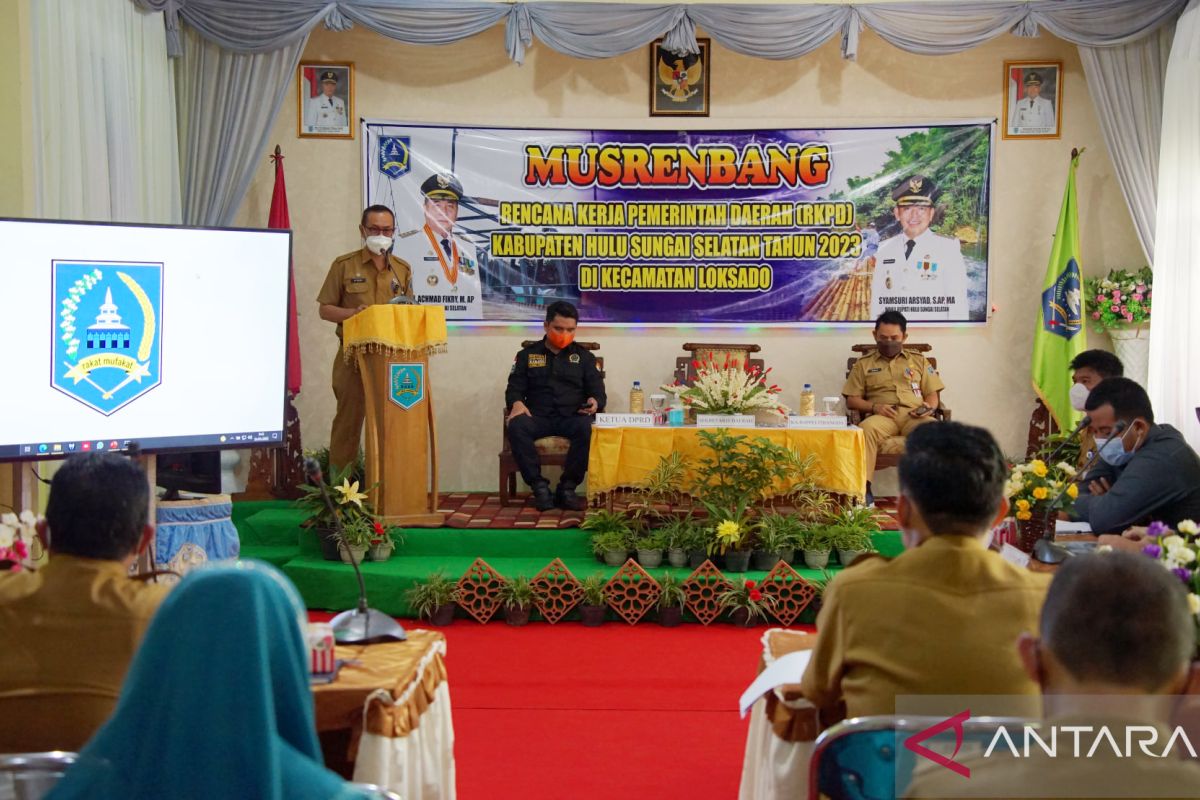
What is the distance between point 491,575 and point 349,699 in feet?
10.9

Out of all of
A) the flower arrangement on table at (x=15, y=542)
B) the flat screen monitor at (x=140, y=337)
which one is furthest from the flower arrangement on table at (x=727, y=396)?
the flower arrangement on table at (x=15, y=542)

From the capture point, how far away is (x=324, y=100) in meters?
8.00

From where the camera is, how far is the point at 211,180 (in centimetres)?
754

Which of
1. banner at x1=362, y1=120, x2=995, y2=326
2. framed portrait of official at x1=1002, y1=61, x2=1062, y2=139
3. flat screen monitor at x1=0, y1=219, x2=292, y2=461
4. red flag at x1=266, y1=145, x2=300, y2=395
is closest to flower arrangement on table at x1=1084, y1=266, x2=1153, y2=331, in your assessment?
banner at x1=362, y1=120, x2=995, y2=326

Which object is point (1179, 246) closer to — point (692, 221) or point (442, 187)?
point (692, 221)

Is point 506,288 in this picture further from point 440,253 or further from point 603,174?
point 603,174

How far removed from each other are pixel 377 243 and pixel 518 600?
2.48 metres

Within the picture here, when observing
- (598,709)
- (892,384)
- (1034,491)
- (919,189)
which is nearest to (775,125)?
(919,189)

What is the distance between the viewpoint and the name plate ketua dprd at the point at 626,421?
6.48 metres

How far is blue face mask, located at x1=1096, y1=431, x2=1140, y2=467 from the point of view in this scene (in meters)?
4.43

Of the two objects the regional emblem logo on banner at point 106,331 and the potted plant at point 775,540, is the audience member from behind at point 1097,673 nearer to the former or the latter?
the regional emblem logo on banner at point 106,331

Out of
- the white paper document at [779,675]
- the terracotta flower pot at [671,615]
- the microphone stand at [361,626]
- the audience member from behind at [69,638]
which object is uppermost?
the audience member from behind at [69,638]

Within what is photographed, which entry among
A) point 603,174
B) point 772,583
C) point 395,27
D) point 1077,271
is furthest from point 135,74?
point 1077,271

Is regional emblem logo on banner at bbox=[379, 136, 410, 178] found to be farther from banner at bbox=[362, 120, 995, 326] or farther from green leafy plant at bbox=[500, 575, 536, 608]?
green leafy plant at bbox=[500, 575, 536, 608]
